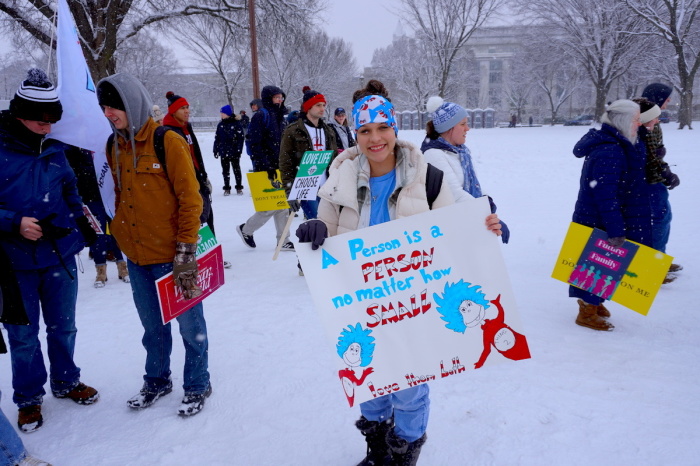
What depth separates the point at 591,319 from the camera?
156 inches

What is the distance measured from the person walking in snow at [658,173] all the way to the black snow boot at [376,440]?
3627mm

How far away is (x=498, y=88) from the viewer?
60844 millimetres

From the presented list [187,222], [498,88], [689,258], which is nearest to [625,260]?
[689,258]

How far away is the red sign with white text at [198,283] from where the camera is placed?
269 cm

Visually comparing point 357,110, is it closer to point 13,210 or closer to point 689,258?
point 13,210

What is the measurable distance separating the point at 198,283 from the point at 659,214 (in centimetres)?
456

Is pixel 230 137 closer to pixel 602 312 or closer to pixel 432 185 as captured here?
pixel 602 312

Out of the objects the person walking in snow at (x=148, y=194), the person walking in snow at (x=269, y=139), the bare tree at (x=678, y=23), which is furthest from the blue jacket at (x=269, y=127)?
A: the bare tree at (x=678, y=23)

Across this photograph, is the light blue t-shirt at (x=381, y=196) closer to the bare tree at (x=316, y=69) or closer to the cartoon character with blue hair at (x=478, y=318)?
the cartoon character with blue hair at (x=478, y=318)

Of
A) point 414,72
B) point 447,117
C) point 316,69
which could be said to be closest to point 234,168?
point 447,117

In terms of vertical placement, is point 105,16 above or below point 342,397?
above

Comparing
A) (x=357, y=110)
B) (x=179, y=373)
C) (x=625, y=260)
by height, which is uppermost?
(x=357, y=110)

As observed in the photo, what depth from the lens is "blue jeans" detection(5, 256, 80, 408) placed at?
2.80 metres

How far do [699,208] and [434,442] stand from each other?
8049 millimetres
